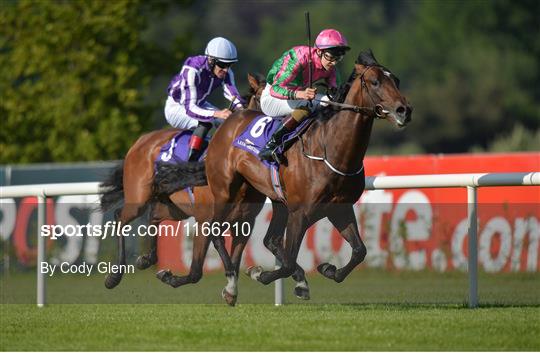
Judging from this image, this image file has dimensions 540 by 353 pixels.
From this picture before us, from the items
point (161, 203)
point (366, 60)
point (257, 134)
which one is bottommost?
point (161, 203)

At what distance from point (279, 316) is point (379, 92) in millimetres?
1733

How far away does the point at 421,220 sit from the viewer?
1130cm

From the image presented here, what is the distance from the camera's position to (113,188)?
1148 centimetres

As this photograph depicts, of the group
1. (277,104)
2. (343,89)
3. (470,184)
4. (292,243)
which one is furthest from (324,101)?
(470,184)

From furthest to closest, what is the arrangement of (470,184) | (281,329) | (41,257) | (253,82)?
1. (253,82)
2. (41,257)
3. (470,184)
4. (281,329)

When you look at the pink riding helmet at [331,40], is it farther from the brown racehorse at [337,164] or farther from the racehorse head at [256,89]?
the racehorse head at [256,89]

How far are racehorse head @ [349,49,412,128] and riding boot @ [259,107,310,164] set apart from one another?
439mm

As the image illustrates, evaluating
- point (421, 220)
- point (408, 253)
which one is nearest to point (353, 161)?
point (421, 220)

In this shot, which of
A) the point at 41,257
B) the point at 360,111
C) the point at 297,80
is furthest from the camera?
the point at 41,257

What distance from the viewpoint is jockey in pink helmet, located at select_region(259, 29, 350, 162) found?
9445 mm

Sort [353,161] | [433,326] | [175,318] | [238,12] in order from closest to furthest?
[433,326] → [175,318] → [353,161] → [238,12]

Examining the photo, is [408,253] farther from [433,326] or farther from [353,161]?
[433,326]

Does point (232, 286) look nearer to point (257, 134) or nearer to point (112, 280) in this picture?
point (257, 134)

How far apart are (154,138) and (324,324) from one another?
3.92m
